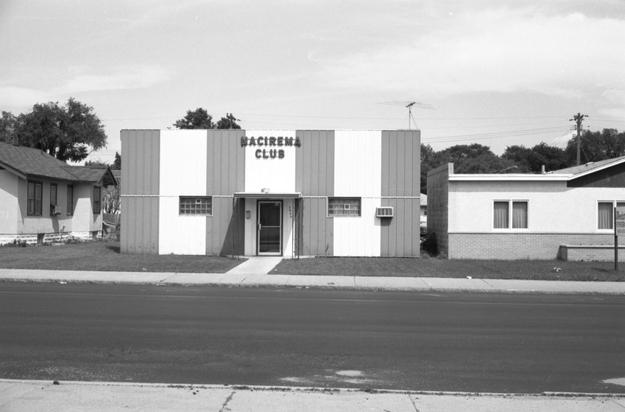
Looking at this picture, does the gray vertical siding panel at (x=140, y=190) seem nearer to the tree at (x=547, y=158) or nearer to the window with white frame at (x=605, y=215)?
the window with white frame at (x=605, y=215)

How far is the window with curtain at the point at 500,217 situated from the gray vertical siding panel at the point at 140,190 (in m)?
14.2

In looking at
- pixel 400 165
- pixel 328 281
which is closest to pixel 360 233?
pixel 400 165

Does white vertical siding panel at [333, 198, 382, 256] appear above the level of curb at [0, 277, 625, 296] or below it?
above

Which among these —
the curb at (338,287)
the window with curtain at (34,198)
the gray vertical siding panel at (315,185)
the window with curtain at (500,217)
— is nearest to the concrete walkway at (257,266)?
the gray vertical siding panel at (315,185)

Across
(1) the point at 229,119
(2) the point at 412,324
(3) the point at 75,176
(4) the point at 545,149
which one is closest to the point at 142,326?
(2) the point at 412,324

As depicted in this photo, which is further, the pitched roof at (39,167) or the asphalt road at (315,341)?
the pitched roof at (39,167)

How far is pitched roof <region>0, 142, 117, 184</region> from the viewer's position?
30258 mm

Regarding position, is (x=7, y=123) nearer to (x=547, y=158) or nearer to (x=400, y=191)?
(x=400, y=191)

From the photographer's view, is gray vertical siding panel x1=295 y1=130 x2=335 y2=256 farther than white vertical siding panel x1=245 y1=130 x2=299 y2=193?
No

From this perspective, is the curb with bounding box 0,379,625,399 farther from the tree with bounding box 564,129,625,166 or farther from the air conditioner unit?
the tree with bounding box 564,129,625,166

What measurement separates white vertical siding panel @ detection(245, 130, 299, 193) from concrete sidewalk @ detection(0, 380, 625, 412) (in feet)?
64.0

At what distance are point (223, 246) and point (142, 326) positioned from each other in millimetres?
15572

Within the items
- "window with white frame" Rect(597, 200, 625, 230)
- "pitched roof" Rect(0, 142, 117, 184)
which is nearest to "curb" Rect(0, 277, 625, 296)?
"window with white frame" Rect(597, 200, 625, 230)

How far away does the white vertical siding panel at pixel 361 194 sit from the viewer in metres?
26.3
